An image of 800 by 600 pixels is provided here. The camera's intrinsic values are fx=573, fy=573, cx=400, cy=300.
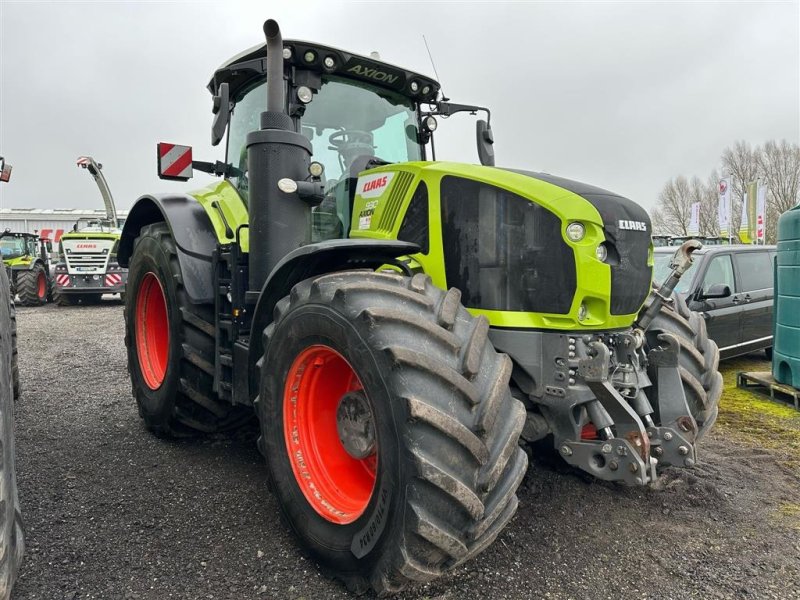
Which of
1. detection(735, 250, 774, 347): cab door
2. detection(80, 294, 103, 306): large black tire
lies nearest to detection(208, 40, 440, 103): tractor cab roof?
detection(735, 250, 774, 347): cab door

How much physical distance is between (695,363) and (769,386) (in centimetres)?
337

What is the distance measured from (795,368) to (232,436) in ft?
16.3

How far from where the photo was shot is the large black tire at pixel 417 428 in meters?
1.82

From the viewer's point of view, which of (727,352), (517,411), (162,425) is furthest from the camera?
(727,352)

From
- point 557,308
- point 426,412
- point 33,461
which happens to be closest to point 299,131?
point 557,308

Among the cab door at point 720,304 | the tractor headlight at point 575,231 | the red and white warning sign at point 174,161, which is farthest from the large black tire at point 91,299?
the tractor headlight at point 575,231

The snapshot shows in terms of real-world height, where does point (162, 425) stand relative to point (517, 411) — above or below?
below

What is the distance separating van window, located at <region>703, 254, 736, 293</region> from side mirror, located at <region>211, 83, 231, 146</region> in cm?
562

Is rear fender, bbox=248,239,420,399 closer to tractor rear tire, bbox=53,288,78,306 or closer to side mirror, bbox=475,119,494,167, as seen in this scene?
side mirror, bbox=475,119,494,167

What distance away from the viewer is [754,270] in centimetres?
713

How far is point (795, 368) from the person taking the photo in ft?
17.2

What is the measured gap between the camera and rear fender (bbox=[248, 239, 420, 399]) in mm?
2342

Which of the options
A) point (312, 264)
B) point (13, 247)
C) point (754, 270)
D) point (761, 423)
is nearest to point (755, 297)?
point (754, 270)

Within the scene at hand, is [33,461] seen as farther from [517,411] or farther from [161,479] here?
[517,411]
